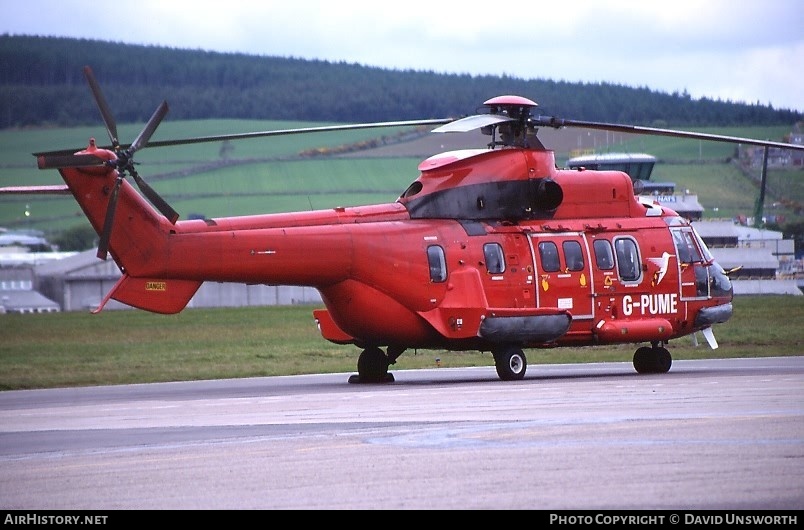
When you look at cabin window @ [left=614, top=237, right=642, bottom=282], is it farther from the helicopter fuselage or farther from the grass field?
the grass field

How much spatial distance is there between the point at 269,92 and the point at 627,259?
13766cm

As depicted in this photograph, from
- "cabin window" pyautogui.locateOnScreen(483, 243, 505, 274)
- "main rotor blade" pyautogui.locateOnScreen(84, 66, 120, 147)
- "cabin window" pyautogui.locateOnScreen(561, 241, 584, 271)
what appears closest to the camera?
"main rotor blade" pyautogui.locateOnScreen(84, 66, 120, 147)

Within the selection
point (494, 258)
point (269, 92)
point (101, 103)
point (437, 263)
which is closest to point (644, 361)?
point (494, 258)

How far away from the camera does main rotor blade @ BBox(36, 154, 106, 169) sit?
77.2 ft

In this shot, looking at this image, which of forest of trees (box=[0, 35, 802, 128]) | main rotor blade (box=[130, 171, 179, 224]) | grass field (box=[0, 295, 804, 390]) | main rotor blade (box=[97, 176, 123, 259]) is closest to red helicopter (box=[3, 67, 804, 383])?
main rotor blade (box=[97, 176, 123, 259])

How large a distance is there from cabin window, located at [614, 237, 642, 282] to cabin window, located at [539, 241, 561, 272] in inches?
60.5

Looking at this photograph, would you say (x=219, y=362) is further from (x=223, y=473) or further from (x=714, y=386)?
(x=223, y=473)

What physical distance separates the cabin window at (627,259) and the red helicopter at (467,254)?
3 cm

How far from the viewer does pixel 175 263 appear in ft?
82.6

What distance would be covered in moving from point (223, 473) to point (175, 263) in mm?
11626

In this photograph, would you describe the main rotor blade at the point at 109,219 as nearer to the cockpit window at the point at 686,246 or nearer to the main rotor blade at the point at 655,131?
the main rotor blade at the point at 655,131

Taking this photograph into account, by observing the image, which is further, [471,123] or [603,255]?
[603,255]

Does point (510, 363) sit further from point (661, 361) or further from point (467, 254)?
point (661, 361)

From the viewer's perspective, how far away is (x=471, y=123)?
25.6 meters
